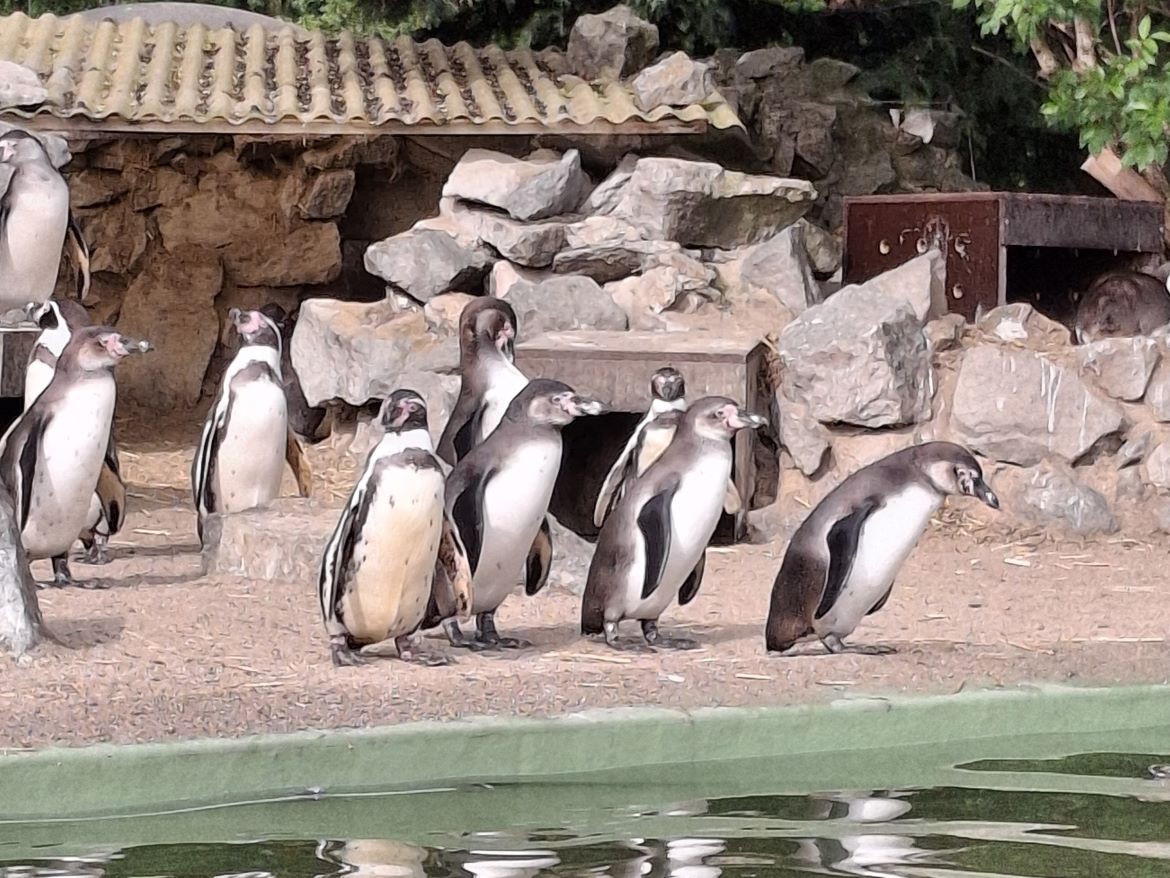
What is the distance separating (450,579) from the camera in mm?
5469

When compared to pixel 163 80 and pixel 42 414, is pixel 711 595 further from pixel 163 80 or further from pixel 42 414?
pixel 163 80

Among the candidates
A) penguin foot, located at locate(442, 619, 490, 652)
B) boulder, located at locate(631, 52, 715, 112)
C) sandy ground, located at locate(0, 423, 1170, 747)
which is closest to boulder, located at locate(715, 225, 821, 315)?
boulder, located at locate(631, 52, 715, 112)

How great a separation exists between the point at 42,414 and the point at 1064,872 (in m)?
4.32

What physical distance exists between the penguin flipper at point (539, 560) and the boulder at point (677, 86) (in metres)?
4.67

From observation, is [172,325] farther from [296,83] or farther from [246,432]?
[246,432]


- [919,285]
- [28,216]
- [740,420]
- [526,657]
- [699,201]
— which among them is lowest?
[526,657]

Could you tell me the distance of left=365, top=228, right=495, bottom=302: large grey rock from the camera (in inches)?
396

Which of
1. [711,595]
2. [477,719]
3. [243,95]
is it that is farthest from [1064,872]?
[243,95]

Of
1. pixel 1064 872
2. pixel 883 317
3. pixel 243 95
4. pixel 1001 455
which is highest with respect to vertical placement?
pixel 243 95

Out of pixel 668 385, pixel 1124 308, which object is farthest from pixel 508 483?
pixel 1124 308

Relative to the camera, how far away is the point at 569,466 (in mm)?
9570

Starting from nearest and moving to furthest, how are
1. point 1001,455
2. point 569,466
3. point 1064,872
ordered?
point 1064,872 → point 1001,455 → point 569,466

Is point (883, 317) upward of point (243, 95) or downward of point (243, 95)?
downward

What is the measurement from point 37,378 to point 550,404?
334 cm
